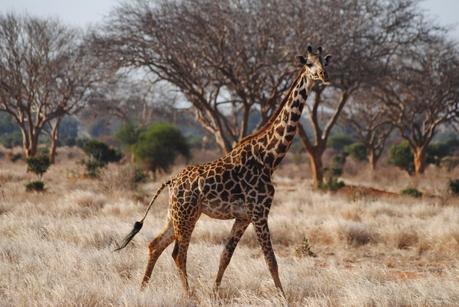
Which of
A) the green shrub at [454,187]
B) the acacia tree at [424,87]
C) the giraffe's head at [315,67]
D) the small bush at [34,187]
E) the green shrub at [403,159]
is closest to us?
the giraffe's head at [315,67]

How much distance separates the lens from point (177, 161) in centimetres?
3119

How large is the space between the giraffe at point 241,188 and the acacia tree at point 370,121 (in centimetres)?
2579

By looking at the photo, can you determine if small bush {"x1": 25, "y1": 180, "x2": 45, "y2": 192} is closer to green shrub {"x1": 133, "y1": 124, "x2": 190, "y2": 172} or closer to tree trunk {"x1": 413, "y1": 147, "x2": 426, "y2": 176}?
green shrub {"x1": 133, "y1": 124, "x2": 190, "y2": 172}

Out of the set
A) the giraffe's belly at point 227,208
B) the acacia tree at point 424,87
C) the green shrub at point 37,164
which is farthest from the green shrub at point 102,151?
the giraffe's belly at point 227,208

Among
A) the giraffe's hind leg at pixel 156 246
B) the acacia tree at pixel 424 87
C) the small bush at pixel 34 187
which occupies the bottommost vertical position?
the small bush at pixel 34 187

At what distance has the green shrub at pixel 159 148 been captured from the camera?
28234 mm

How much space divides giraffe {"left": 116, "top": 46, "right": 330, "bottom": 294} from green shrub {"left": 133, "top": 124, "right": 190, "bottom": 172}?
872 inches

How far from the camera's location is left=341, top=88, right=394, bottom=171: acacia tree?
33.9 m

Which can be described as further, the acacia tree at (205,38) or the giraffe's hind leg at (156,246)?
the acacia tree at (205,38)

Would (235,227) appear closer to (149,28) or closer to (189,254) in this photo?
(189,254)

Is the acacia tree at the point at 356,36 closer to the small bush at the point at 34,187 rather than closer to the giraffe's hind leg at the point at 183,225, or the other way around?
the small bush at the point at 34,187

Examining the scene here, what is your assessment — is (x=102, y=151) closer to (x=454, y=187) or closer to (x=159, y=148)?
(x=159, y=148)

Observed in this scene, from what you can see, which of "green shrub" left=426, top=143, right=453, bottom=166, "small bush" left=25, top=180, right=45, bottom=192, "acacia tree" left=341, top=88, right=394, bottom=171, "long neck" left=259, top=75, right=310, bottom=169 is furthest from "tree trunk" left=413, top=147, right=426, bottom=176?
"long neck" left=259, top=75, right=310, bottom=169

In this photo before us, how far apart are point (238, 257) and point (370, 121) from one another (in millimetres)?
29762
